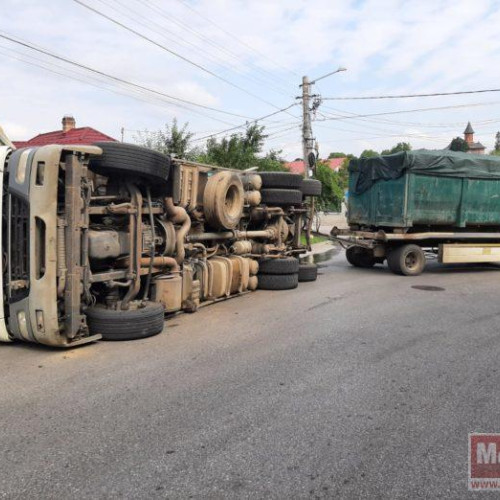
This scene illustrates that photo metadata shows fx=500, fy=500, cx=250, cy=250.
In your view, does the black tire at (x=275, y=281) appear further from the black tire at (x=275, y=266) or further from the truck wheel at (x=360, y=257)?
the truck wheel at (x=360, y=257)

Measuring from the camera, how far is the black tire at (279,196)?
9352 mm

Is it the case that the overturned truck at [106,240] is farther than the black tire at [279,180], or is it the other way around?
the black tire at [279,180]

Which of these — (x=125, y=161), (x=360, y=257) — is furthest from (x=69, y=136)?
(x=125, y=161)

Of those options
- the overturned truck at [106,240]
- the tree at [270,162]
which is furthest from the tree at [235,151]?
the overturned truck at [106,240]

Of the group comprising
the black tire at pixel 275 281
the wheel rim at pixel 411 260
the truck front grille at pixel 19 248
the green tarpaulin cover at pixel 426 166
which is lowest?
the black tire at pixel 275 281

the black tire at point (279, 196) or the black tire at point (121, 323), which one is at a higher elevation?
the black tire at point (279, 196)

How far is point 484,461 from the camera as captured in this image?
3068 mm

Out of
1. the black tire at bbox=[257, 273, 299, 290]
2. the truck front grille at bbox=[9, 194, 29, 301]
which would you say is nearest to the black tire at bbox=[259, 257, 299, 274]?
the black tire at bbox=[257, 273, 299, 290]

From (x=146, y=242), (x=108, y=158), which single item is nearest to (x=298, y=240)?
(x=146, y=242)

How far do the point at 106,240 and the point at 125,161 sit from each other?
0.88 m

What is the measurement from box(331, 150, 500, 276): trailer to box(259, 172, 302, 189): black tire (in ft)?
10.5

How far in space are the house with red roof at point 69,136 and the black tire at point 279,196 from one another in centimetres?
1443

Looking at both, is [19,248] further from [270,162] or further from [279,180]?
[270,162]

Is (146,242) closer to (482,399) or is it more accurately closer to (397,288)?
(482,399)
